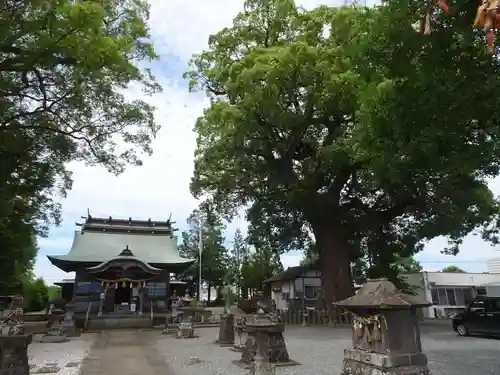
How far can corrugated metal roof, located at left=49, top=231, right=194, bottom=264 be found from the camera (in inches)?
947

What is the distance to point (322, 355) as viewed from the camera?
990 cm

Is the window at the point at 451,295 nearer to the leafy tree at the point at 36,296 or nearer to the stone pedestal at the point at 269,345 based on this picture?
the stone pedestal at the point at 269,345

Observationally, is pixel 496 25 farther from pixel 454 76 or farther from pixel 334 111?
pixel 334 111

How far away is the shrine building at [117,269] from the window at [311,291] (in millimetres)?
7967

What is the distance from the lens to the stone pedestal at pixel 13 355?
23.5 ft

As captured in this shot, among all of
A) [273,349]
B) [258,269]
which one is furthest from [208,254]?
[273,349]

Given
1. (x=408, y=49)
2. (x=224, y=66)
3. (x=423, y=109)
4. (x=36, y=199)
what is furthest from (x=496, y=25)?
(x=36, y=199)

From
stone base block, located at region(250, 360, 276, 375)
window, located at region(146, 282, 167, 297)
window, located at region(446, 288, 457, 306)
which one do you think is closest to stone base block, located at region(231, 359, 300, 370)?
stone base block, located at region(250, 360, 276, 375)

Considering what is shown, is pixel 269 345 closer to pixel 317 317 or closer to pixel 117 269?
pixel 317 317

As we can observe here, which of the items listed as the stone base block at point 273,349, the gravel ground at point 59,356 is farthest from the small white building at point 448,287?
the gravel ground at point 59,356

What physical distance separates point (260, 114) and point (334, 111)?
3.55m

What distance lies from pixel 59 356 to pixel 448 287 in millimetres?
24162

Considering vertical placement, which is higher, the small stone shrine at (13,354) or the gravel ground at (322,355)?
the small stone shrine at (13,354)

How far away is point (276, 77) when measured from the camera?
622 inches
